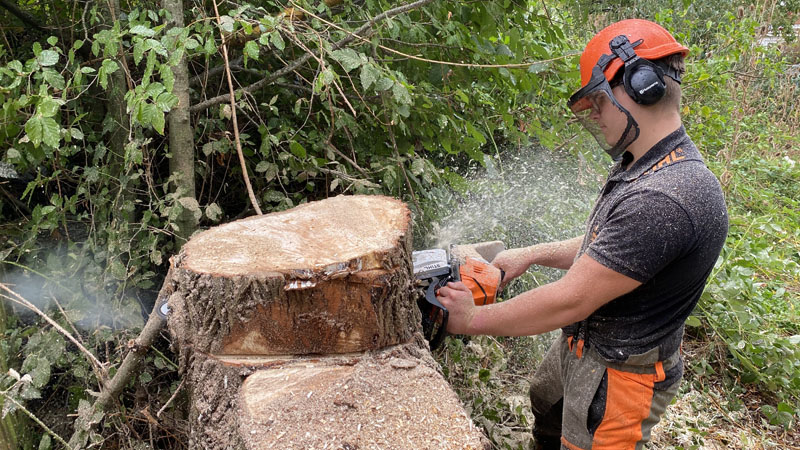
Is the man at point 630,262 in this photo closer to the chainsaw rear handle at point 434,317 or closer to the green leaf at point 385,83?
the chainsaw rear handle at point 434,317

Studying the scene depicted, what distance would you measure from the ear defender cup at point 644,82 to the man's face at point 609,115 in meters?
0.06

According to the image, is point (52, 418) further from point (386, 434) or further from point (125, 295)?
point (386, 434)

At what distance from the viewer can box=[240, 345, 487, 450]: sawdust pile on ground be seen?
4.41ft

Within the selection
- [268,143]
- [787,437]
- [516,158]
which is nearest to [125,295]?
[268,143]

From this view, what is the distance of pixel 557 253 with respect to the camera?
2389mm

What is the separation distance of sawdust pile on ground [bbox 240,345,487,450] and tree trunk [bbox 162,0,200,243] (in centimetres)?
115

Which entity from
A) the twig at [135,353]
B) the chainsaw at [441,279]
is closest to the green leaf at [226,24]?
the twig at [135,353]

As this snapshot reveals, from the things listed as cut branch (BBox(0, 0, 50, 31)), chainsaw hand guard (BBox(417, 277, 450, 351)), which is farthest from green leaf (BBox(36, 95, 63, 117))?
chainsaw hand guard (BBox(417, 277, 450, 351))

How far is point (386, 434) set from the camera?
1361 mm

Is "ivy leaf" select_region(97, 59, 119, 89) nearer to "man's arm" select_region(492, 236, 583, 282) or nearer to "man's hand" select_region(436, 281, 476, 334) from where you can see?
"man's hand" select_region(436, 281, 476, 334)

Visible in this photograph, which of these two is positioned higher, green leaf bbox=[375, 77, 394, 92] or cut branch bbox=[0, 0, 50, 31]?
cut branch bbox=[0, 0, 50, 31]

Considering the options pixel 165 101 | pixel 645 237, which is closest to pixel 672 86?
pixel 645 237

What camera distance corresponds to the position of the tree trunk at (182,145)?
2344 millimetres

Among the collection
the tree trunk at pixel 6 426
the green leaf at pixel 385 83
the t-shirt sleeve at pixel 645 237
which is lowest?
the tree trunk at pixel 6 426
